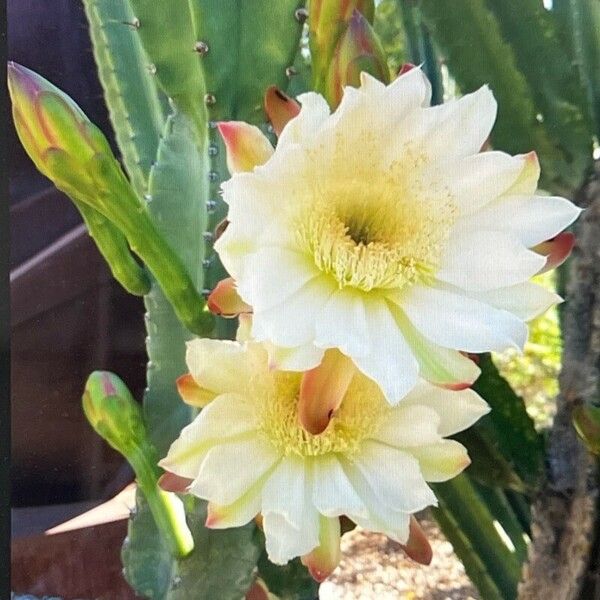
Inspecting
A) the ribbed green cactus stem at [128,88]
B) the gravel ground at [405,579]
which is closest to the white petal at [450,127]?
the ribbed green cactus stem at [128,88]

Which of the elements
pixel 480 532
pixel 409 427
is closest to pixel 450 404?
pixel 409 427

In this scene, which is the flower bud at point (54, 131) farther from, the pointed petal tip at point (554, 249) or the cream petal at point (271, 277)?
the pointed petal tip at point (554, 249)

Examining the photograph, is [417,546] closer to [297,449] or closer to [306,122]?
[297,449]

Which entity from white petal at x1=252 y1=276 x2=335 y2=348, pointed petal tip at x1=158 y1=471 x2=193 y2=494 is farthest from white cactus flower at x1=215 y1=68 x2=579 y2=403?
pointed petal tip at x1=158 y1=471 x2=193 y2=494

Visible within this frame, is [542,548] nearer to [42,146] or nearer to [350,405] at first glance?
[350,405]

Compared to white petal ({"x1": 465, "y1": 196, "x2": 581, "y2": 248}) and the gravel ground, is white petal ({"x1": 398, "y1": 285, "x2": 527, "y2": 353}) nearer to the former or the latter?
white petal ({"x1": 465, "y1": 196, "x2": 581, "y2": 248})

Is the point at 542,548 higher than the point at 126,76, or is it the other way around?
the point at 126,76

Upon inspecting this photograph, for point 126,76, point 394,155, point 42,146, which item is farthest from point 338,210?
point 126,76
